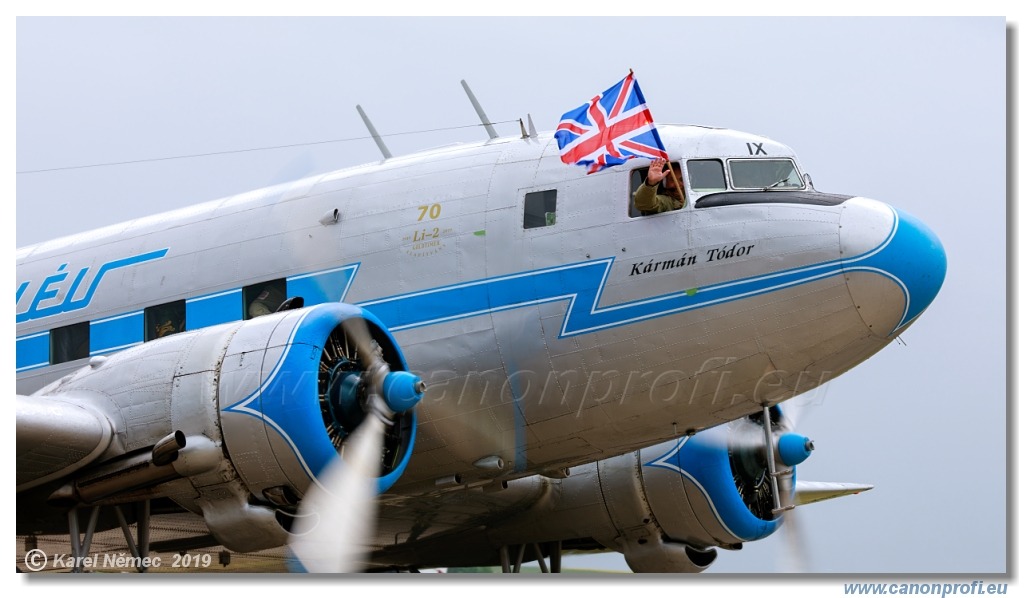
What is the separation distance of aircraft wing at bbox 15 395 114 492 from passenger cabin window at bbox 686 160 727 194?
352 cm

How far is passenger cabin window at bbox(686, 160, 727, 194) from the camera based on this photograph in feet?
26.1

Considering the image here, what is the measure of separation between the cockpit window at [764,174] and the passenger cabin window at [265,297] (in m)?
2.85

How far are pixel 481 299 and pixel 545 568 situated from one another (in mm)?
3402

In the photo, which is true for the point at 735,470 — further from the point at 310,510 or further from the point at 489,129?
the point at 310,510

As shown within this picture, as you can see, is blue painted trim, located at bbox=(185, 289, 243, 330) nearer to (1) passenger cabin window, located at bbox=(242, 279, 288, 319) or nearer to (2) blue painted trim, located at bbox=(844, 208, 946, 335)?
(1) passenger cabin window, located at bbox=(242, 279, 288, 319)

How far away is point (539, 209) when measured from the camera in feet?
26.7

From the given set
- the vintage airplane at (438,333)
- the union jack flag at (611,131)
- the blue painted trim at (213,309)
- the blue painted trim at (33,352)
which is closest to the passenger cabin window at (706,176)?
the vintage airplane at (438,333)

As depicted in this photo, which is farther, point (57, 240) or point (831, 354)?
point (57, 240)

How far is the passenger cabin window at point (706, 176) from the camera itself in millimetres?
7949

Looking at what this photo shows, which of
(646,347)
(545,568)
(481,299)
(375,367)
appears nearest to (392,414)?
(375,367)

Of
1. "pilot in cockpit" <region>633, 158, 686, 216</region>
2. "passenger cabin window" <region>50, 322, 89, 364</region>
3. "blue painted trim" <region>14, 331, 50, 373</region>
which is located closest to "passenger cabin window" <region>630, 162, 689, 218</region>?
"pilot in cockpit" <region>633, 158, 686, 216</region>

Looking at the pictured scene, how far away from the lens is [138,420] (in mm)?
7523

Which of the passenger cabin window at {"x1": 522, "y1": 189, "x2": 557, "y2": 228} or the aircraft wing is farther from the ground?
the passenger cabin window at {"x1": 522, "y1": 189, "x2": 557, "y2": 228}

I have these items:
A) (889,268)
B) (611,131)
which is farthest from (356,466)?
(889,268)
